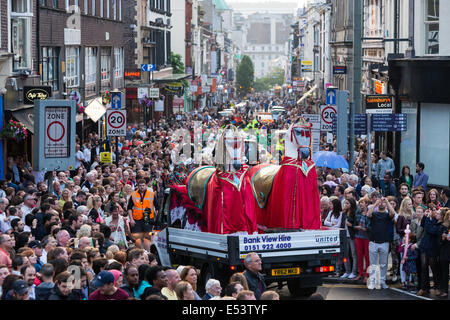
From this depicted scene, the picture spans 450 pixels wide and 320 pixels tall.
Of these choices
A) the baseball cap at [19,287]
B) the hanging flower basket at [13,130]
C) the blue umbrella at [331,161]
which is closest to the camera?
the baseball cap at [19,287]

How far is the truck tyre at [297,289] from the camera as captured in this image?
591 inches

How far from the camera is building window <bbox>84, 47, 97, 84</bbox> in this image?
42.1m

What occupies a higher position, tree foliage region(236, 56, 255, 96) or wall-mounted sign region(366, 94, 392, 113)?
tree foliage region(236, 56, 255, 96)

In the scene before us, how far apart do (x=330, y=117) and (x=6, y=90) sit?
9027 mm

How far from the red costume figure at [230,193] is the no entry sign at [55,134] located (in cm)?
274

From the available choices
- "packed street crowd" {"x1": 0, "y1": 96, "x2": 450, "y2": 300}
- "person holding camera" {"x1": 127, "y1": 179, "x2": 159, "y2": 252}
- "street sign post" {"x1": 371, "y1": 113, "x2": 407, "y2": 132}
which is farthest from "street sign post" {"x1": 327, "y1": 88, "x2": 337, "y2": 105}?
"person holding camera" {"x1": 127, "y1": 179, "x2": 159, "y2": 252}

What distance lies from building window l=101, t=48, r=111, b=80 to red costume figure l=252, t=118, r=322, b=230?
32.5 m

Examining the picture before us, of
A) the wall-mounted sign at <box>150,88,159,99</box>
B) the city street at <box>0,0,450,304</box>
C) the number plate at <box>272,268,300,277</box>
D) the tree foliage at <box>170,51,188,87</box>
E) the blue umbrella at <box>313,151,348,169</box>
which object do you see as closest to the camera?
the city street at <box>0,0,450,304</box>

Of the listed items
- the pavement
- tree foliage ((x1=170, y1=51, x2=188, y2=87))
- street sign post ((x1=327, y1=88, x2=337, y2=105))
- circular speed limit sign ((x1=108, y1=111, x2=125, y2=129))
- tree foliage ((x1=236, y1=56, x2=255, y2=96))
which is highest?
tree foliage ((x1=236, y1=56, x2=255, y2=96))

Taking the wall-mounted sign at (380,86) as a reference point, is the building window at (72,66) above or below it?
above

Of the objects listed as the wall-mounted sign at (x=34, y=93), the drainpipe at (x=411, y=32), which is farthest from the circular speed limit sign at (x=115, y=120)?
the drainpipe at (x=411, y=32)

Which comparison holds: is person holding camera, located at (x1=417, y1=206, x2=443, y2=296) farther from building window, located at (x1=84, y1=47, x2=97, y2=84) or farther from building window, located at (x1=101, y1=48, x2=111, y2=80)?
building window, located at (x1=101, y1=48, x2=111, y2=80)

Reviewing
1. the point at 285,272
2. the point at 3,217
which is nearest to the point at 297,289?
the point at 285,272

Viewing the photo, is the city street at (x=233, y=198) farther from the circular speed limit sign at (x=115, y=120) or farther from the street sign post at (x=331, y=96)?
the street sign post at (x=331, y=96)
